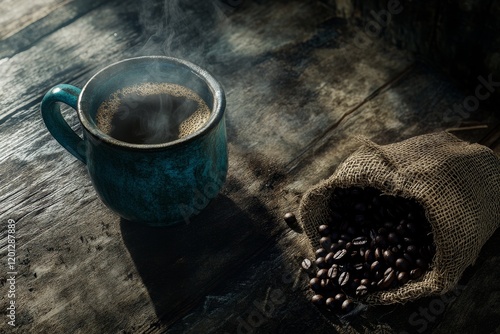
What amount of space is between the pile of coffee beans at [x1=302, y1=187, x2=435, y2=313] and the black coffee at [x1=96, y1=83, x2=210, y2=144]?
0.58 meters

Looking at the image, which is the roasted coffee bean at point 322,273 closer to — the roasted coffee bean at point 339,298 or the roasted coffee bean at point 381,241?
the roasted coffee bean at point 339,298

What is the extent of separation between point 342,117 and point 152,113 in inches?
34.5

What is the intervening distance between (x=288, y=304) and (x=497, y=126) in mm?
1180

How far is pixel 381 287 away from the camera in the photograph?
1.81 meters

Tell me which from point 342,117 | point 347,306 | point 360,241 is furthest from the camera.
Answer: point 342,117

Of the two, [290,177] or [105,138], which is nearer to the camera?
[105,138]

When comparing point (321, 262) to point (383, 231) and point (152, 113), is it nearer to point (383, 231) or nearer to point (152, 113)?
point (383, 231)

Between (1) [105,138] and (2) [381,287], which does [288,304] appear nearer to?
(2) [381,287]

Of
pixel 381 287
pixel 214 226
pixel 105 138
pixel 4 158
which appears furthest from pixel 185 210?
pixel 4 158

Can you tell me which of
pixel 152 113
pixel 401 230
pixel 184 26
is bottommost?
pixel 401 230

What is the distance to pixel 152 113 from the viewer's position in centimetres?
185

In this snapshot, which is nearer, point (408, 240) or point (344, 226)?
point (408, 240)

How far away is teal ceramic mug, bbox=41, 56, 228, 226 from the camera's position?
1632 mm

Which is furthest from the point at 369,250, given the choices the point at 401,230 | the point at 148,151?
the point at 148,151
